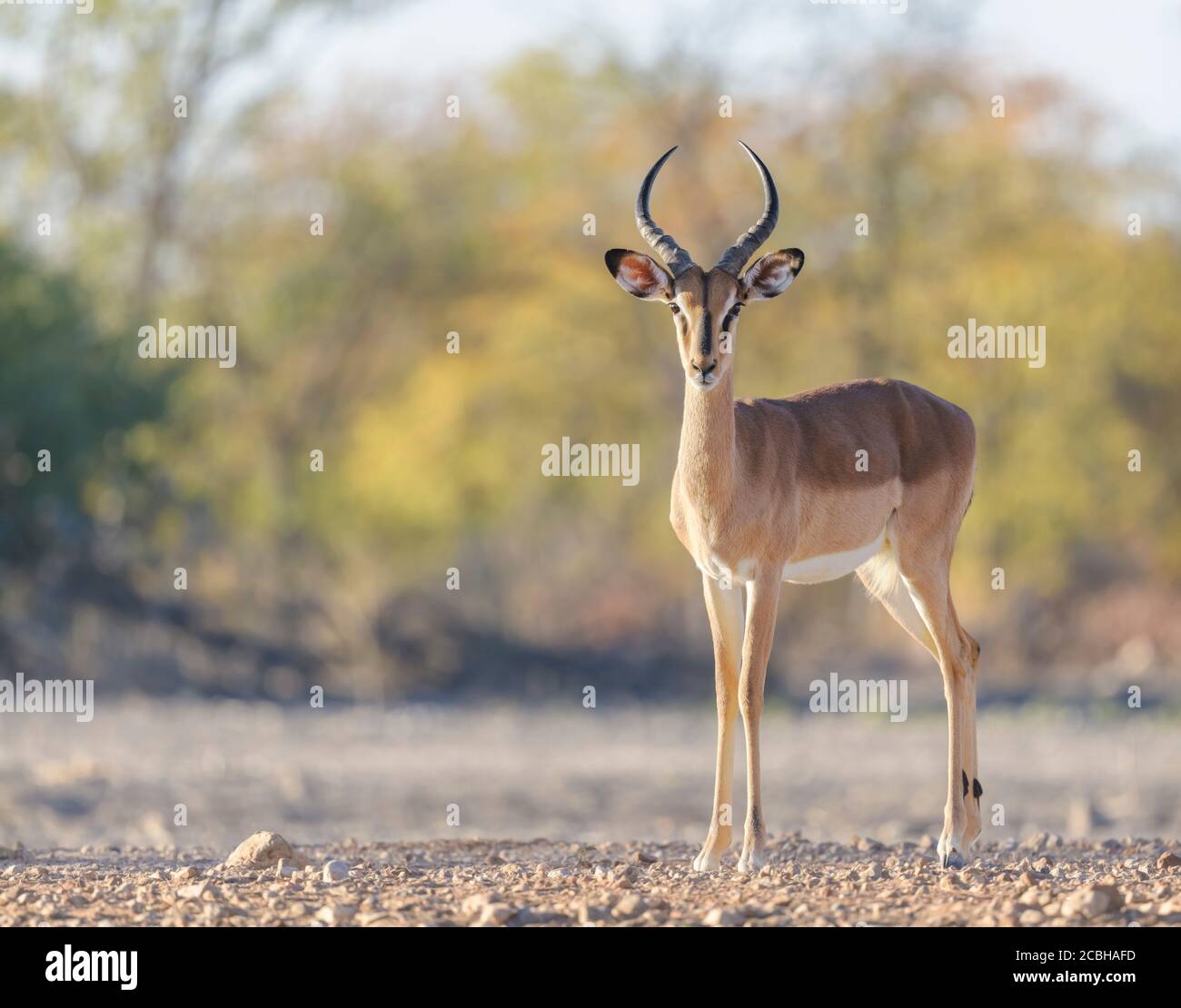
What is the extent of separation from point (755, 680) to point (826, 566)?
79 centimetres

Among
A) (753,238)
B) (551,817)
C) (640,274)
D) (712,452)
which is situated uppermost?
(753,238)

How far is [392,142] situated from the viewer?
40.1 meters

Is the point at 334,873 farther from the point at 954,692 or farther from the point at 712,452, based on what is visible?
the point at 954,692

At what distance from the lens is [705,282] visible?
924 centimetres

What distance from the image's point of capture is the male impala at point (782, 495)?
31.0ft

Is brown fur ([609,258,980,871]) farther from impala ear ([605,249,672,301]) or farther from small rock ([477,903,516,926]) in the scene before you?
small rock ([477,903,516,926])

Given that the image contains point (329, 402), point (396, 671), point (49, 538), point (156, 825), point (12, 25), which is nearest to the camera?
point (156, 825)

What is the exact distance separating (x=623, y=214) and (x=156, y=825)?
2260cm

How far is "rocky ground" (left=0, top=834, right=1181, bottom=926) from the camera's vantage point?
7738 mm

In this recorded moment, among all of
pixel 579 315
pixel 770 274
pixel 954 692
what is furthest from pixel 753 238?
pixel 579 315

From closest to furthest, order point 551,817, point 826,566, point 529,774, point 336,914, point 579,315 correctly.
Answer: point 336,914 → point 826,566 → point 551,817 → point 529,774 → point 579,315
